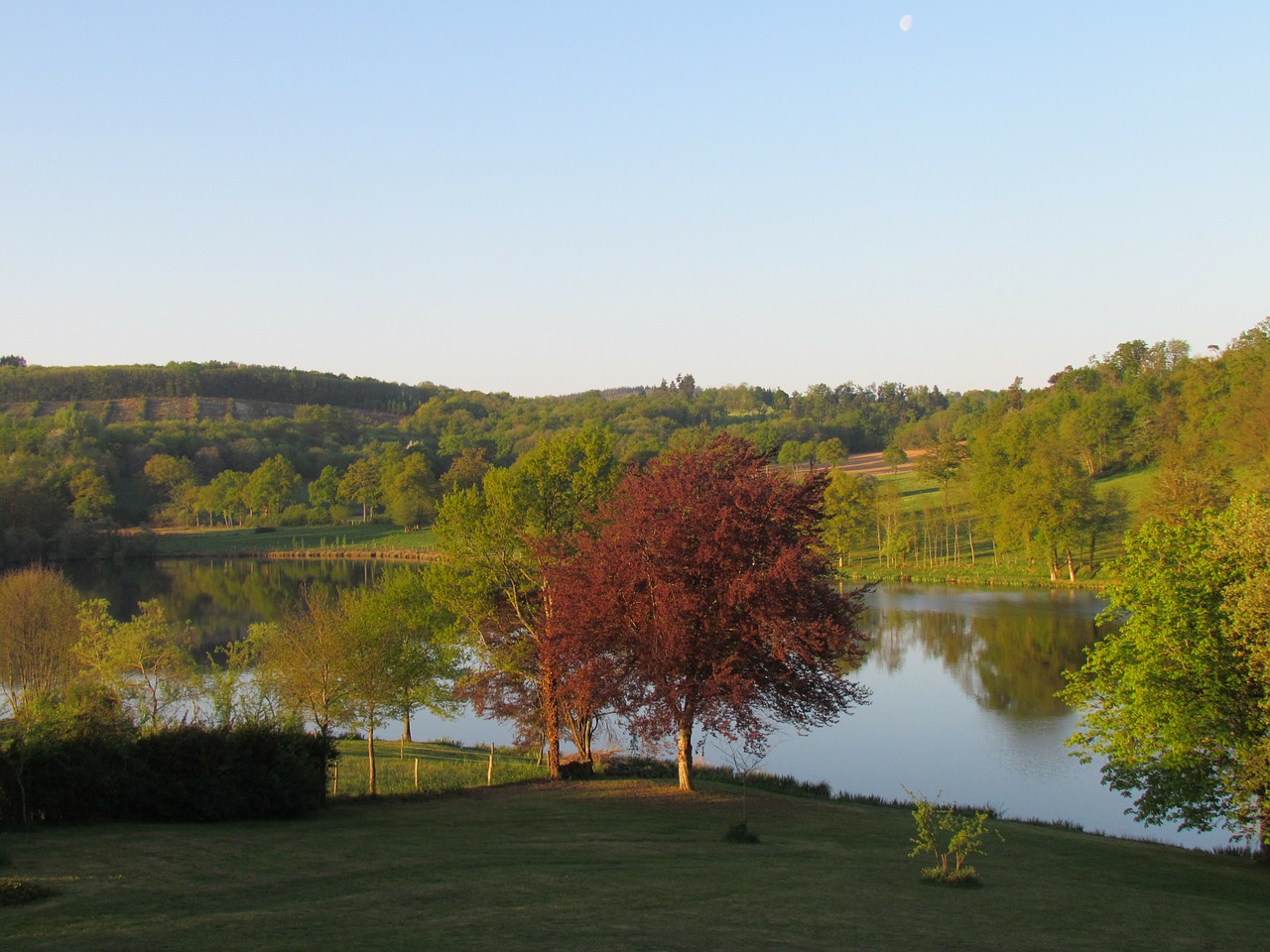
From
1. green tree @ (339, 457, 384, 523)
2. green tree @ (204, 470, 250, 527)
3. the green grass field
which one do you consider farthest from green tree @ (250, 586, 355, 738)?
green tree @ (339, 457, 384, 523)

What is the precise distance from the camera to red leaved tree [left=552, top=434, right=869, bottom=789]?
2225 cm

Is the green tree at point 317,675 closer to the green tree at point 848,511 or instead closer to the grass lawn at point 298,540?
the green tree at point 848,511

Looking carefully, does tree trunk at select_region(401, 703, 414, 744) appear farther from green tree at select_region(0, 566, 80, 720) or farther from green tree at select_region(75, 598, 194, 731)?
green tree at select_region(0, 566, 80, 720)

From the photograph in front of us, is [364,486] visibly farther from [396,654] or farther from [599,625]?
[599,625]

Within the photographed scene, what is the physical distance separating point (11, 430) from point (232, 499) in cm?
3305

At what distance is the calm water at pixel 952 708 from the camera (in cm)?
3011

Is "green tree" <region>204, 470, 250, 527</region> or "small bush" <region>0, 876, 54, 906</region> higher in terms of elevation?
"green tree" <region>204, 470, 250, 527</region>

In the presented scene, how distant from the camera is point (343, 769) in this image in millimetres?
28781

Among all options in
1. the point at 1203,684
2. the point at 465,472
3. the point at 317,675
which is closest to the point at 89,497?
the point at 465,472

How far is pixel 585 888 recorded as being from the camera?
1320 cm

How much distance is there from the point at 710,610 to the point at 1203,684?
408 inches

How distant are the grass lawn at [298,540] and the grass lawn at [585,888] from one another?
9549 cm

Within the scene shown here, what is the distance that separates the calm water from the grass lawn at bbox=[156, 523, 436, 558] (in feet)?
111

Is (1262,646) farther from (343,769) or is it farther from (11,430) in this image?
(11,430)
